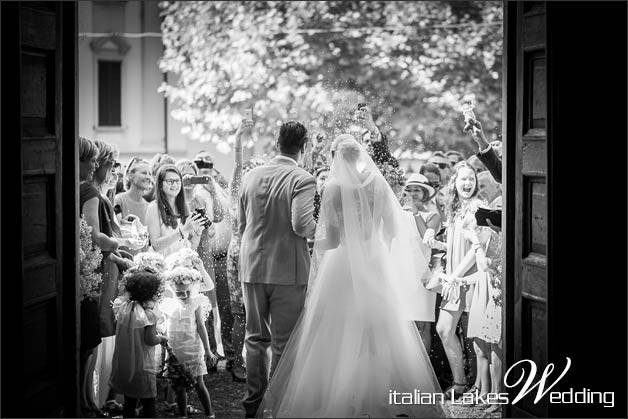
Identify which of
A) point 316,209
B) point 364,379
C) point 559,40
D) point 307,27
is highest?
point 307,27

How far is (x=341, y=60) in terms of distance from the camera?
19.7m

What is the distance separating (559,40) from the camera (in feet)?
21.1

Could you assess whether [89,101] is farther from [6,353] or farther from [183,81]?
[6,353]

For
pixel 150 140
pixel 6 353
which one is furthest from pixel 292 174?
pixel 150 140

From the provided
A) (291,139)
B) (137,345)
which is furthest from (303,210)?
(137,345)

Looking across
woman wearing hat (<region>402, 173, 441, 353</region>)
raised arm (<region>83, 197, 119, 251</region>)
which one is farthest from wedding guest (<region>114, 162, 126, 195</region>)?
woman wearing hat (<region>402, 173, 441, 353</region>)

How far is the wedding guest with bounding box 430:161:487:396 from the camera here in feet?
28.1

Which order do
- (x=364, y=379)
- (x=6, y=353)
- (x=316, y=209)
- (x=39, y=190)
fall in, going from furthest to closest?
(x=316, y=209) < (x=364, y=379) < (x=39, y=190) < (x=6, y=353)

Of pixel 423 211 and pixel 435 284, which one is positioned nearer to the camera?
pixel 435 284

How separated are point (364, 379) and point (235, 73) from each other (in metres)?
11.7

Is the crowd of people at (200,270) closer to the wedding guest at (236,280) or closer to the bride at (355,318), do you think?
the wedding guest at (236,280)

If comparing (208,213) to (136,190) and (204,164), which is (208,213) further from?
(204,164)

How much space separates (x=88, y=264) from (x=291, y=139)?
1.62 meters

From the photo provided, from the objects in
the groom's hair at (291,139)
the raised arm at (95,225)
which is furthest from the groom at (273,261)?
the raised arm at (95,225)
